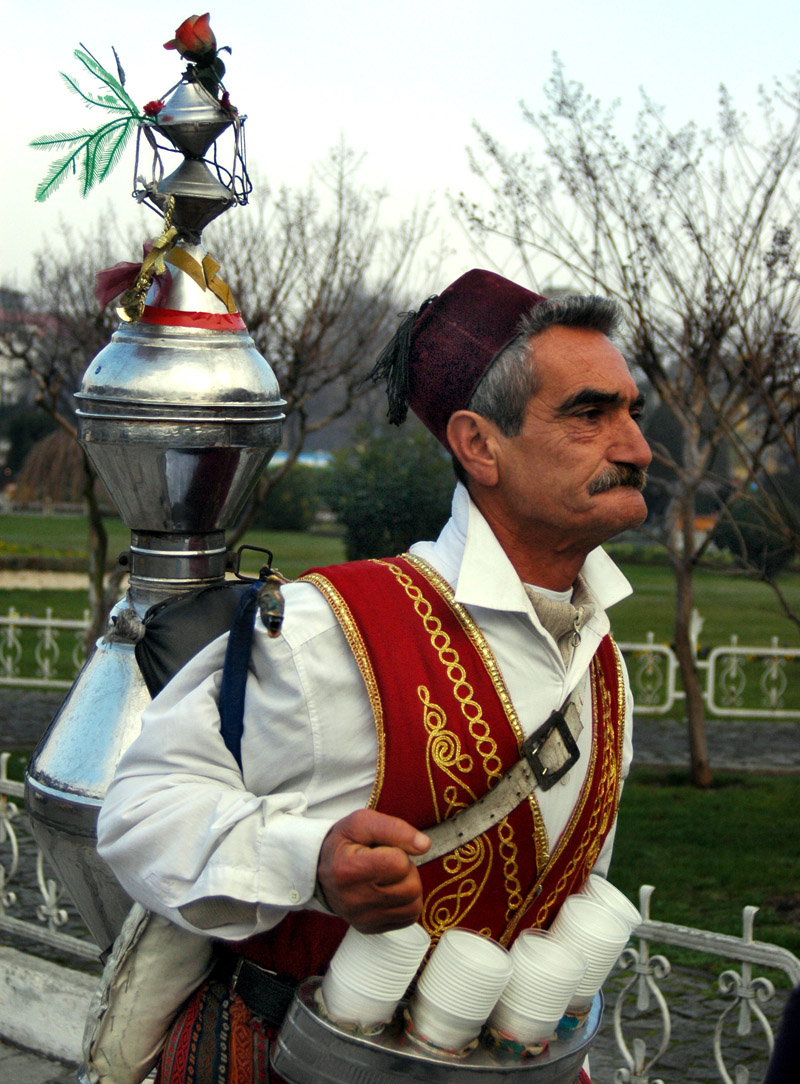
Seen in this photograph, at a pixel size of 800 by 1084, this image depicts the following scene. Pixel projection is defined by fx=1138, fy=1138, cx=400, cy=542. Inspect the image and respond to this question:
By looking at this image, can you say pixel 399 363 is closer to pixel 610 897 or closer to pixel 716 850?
pixel 610 897

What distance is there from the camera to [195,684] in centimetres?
171

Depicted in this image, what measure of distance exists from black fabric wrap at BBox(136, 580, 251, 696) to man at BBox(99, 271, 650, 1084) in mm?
452

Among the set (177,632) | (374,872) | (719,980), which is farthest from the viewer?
(719,980)

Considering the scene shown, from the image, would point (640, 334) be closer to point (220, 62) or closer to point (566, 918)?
point (220, 62)

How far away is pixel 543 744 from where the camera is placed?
1.71 meters

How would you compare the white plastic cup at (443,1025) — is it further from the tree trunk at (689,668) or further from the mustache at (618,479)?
the tree trunk at (689,668)

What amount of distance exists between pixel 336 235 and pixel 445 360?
26.4 ft

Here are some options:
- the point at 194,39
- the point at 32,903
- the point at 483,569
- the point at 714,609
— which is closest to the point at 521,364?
the point at 483,569

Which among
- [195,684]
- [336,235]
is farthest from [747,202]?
[195,684]

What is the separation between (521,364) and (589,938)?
882 mm

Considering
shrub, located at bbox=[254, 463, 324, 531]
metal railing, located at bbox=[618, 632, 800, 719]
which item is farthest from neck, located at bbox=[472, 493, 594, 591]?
shrub, located at bbox=[254, 463, 324, 531]

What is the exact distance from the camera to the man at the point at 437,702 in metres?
1.55

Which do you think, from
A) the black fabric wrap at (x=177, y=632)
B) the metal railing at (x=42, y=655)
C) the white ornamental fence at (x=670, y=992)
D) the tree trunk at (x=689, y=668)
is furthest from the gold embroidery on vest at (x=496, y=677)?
the metal railing at (x=42, y=655)

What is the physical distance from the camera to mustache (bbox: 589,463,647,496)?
1738 mm
